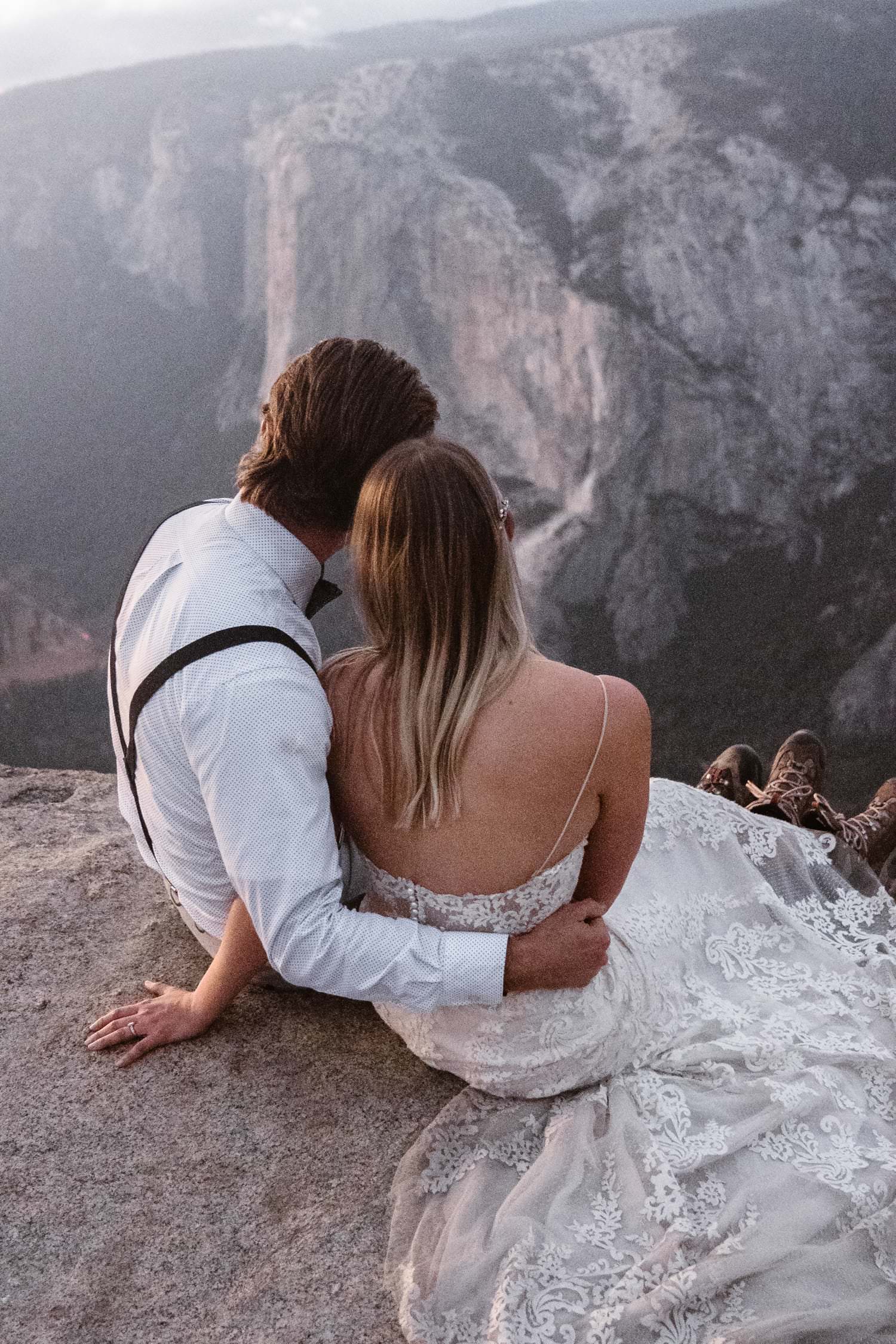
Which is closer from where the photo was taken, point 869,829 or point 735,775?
point 869,829

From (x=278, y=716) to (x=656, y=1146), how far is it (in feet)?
2.83

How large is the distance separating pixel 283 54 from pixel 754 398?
15.4 ft

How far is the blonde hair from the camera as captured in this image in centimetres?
113

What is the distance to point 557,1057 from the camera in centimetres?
148

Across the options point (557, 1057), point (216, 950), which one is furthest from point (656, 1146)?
point (216, 950)

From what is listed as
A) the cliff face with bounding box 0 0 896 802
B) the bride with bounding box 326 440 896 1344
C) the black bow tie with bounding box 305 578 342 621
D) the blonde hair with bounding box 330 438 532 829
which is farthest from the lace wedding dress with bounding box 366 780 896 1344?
the cliff face with bounding box 0 0 896 802

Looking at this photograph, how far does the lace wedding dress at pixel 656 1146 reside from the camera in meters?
1.20

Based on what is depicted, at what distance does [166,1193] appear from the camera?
4.96 ft

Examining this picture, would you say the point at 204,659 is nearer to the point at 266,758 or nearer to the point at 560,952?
the point at 266,758

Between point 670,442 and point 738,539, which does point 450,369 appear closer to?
point 670,442

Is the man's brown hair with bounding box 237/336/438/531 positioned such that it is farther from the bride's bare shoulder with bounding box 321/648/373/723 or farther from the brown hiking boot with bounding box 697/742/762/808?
the brown hiking boot with bounding box 697/742/762/808

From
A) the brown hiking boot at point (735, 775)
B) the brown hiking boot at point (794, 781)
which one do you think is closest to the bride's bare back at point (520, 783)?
the brown hiking boot at point (794, 781)

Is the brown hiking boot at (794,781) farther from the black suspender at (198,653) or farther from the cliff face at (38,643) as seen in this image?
the cliff face at (38,643)

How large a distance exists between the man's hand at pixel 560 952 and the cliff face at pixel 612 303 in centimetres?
608
